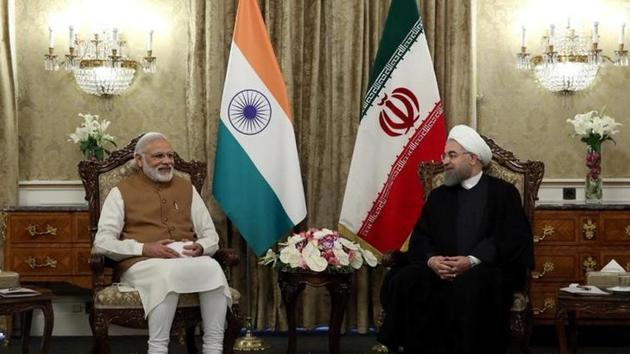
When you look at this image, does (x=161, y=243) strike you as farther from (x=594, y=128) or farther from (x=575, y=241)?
(x=594, y=128)

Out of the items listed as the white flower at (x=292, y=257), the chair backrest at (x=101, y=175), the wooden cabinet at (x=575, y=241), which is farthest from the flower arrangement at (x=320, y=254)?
the wooden cabinet at (x=575, y=241)

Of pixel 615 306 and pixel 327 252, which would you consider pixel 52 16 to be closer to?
pixel 327 252

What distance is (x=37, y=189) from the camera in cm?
709

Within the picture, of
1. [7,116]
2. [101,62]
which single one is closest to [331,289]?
[101,62]

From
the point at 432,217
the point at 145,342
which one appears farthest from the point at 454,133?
the point at 145,342

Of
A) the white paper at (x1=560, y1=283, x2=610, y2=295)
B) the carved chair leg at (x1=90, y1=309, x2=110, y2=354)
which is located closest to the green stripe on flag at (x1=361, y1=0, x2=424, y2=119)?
the white paper at (x1=560, y1=283, x2=610, y2=295)

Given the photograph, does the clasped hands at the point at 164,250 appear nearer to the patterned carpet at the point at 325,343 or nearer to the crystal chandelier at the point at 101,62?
the patterned carpet at the point at 325,343

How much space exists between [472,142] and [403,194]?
0.93 m

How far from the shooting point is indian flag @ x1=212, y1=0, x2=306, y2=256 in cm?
646

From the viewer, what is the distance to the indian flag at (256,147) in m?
6.46

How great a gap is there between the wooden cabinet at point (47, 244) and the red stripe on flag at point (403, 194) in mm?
1858

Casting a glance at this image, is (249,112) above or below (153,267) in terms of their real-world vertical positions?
above

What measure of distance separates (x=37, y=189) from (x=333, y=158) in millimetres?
2111

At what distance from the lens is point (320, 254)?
19.5 feet
